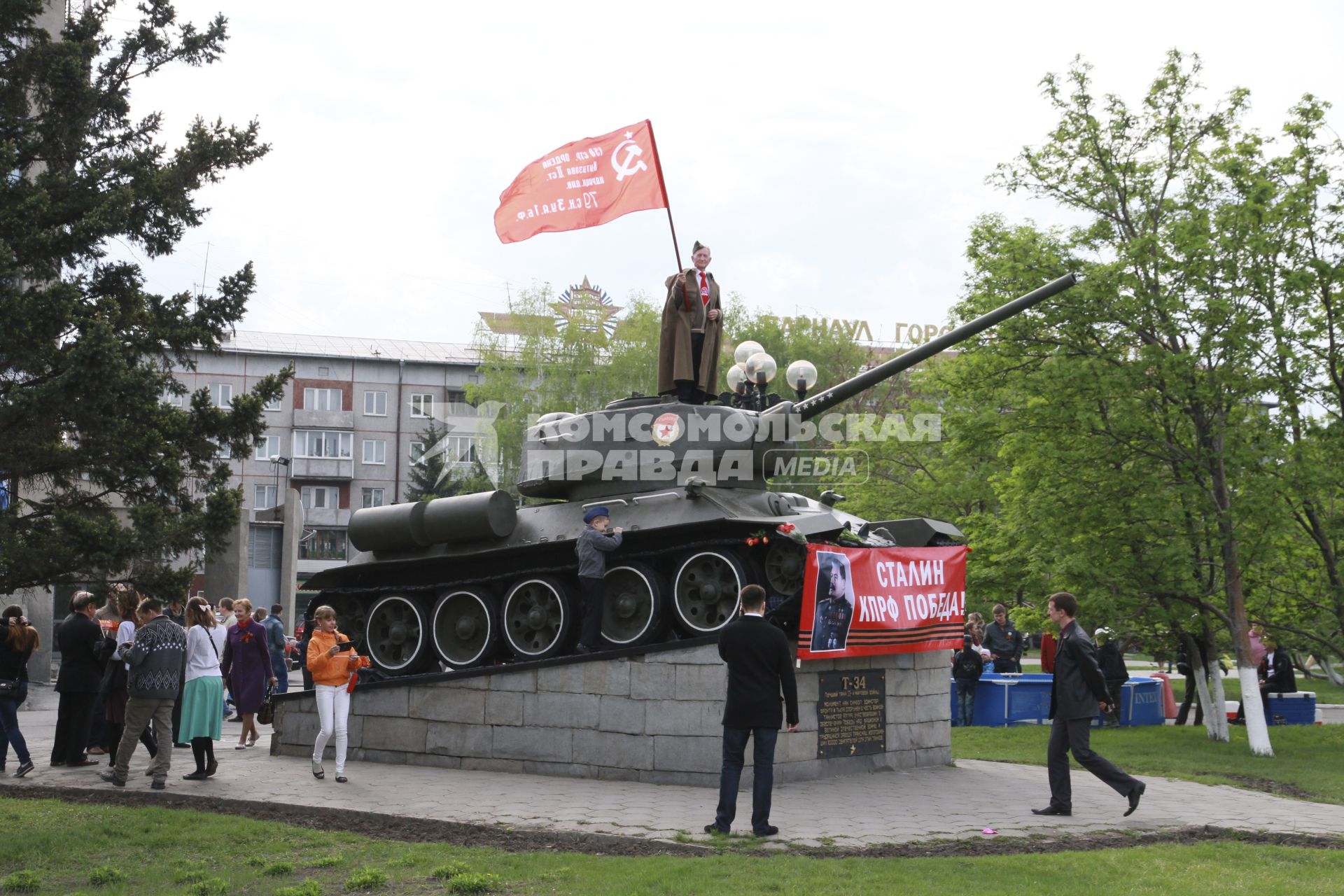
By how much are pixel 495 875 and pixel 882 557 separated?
6.81 metres

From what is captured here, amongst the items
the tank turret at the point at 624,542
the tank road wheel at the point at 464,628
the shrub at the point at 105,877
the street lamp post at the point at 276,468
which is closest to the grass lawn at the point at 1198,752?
the tank turret at the point at 624,542

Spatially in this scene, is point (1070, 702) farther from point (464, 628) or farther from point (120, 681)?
point (120, 681)

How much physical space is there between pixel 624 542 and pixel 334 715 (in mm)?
3335

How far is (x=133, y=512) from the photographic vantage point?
13000 millimetres

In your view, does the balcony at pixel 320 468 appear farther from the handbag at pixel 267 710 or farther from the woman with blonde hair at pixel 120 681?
the woman with blonde hair at pixel 120 681

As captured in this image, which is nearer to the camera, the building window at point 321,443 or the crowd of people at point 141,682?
the crowd of people at point 141,682

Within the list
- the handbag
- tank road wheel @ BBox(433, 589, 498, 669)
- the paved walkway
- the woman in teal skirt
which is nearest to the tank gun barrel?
the paved walkway

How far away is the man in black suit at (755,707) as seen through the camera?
30.5 ft

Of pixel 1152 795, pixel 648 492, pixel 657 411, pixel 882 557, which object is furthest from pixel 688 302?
pixel 1152 795

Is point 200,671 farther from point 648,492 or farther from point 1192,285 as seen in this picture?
point 1192,285

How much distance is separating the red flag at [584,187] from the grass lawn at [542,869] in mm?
9053

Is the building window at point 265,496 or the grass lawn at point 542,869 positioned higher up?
the building window at point 265,496

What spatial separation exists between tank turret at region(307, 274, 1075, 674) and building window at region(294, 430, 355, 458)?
4501 centimetres

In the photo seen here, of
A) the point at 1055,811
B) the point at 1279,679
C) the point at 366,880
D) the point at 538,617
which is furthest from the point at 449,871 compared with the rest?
the point at 1279,679
